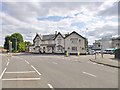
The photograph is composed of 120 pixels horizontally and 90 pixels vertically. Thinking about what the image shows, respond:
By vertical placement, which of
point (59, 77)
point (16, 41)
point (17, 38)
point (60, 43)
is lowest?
point (59, 77)

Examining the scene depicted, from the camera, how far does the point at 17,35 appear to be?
388 ft

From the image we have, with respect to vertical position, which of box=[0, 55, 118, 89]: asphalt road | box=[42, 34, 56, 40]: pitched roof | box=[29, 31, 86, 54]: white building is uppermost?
box=[42, 34, 56, 40]: pitched roof

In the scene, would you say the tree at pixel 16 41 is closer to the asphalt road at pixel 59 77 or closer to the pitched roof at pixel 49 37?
the pitched roof at pixel 49 37

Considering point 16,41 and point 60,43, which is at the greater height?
point 16,41

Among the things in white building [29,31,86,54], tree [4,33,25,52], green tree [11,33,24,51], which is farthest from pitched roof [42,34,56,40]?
green tree [11,33,24,51]

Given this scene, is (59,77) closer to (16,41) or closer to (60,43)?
(60,43)

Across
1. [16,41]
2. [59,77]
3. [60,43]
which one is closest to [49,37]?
[60,43]

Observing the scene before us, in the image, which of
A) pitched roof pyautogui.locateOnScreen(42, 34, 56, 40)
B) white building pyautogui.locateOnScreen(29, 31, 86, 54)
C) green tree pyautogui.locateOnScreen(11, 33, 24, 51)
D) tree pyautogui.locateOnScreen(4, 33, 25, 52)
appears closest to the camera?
white building pyautogui.locateOnScreen(29, 31, 86, 54)

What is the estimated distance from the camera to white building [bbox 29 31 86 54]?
7975 cm

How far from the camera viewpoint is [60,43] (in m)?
83.6

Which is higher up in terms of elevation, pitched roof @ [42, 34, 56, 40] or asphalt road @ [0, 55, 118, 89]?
pitched roof @ [42, 34, 56, 40]

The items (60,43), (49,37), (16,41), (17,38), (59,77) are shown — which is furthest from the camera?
(17,38)

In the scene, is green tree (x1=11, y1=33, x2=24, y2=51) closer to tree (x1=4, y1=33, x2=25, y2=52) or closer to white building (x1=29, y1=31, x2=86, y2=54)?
tree (x1=4, y1=33, x2=25, y2=52)

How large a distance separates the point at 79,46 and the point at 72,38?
4355 millimetres
